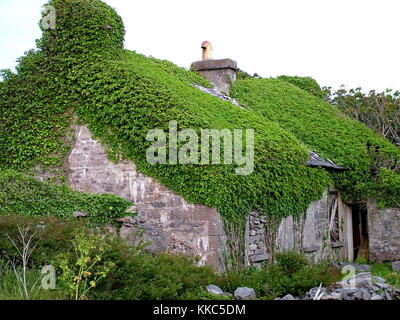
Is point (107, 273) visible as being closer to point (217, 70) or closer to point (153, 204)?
point (153, 204)

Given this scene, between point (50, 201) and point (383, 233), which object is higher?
point (50, 201)

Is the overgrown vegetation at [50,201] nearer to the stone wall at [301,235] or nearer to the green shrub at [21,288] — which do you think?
the green shrub at [21,288]

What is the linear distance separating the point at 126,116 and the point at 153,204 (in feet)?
7.67

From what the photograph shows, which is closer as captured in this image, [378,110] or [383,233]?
[383,233]

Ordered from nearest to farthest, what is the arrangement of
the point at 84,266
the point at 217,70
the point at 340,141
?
the point at 84,266 < the point at 340,141 < the point at 217,70

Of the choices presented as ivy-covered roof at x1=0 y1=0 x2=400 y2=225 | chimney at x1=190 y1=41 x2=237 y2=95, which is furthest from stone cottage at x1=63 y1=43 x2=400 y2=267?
chimney at x1=190 y1=41 x2=237 y2=95

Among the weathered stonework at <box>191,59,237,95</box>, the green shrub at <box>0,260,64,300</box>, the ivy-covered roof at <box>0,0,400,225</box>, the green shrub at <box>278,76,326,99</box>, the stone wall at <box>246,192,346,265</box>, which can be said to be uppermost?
the green shrub at <box>278,76,326,99</box>

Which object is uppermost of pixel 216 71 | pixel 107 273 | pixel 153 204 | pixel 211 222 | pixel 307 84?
pixel 307 84

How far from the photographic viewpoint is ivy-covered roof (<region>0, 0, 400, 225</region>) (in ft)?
44.6

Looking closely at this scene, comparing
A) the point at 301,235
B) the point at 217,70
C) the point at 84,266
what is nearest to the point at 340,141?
the point at 217,70

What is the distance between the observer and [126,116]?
563 inches

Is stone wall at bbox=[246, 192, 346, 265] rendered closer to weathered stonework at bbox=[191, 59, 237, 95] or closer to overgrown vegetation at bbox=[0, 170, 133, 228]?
overgrown vegetation at bbox=[0, 170, 133, 228]

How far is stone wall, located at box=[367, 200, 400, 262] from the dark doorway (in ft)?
3.80
